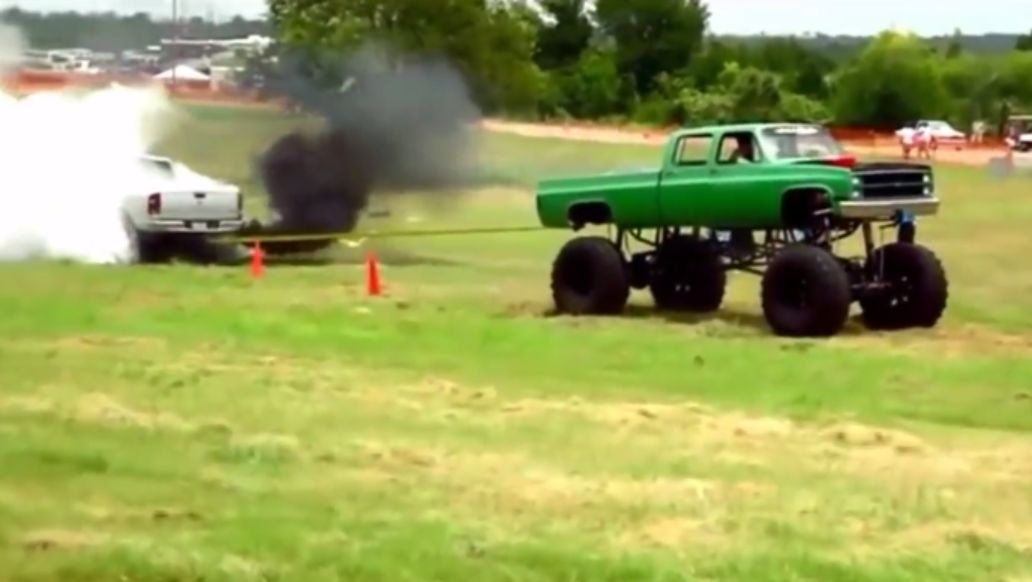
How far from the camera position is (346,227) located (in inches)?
1362

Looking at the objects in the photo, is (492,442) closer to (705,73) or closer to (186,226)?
(186,226)

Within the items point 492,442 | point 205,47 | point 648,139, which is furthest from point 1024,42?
point 492,442

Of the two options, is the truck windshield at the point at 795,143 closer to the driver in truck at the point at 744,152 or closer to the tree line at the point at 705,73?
the driver in truck at the point at 744,152

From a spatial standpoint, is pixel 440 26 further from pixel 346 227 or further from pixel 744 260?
pixel 744 260

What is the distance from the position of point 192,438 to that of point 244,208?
21914 mm

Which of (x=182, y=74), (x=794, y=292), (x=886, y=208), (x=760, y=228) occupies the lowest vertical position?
(x=794, y=292)

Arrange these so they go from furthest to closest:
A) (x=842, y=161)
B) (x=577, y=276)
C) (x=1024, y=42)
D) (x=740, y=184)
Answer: (x=1024, y=42) < (x=577, y=276) < (x=740, y=184) < (x=842, y=161)

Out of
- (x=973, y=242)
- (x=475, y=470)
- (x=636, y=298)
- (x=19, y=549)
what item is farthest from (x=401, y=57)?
(x=19, y=549)

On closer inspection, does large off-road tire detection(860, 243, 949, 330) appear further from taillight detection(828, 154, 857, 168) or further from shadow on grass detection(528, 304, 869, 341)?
taillight detection(828, 154, 857, 168)

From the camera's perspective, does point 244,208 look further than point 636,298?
Yes

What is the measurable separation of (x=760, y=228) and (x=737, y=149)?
33.3 inches

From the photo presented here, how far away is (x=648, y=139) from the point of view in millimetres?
69250

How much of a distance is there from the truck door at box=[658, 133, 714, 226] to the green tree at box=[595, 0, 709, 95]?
7540cm

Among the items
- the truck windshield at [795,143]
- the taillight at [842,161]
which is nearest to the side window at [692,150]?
the truck windshield at [795,143]
